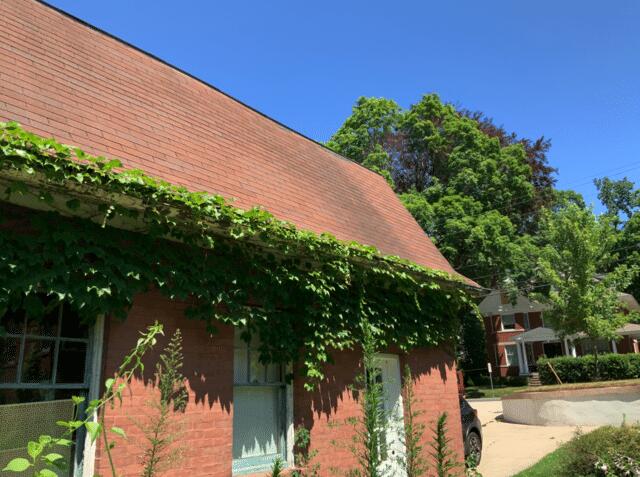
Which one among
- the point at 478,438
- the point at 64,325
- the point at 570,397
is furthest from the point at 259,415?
the point at 570,397

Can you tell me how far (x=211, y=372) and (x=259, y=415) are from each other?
3.32ft

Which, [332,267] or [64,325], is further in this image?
[332,267]

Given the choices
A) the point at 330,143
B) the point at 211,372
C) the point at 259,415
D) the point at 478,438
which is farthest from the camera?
the point at 330,143

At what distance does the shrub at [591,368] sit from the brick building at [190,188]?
13.9m

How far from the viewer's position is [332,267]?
6.93m

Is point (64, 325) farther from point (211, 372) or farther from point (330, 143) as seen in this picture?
point (330, 143)

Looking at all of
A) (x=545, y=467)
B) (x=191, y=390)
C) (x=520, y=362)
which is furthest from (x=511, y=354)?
(x=191, y=390)

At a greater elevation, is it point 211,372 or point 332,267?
point 332,267

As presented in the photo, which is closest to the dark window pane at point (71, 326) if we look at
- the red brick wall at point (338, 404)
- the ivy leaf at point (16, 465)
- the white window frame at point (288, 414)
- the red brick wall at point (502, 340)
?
the white window frame at point (288, 414)

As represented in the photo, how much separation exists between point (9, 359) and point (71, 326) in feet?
1.90

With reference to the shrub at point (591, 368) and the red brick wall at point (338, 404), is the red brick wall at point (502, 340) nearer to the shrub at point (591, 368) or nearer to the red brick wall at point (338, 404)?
the shrub at point (591, 368)

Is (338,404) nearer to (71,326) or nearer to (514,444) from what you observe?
(71,326)

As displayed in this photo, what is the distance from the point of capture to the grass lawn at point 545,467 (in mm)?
8985

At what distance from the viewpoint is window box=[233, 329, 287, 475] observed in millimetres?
6125
